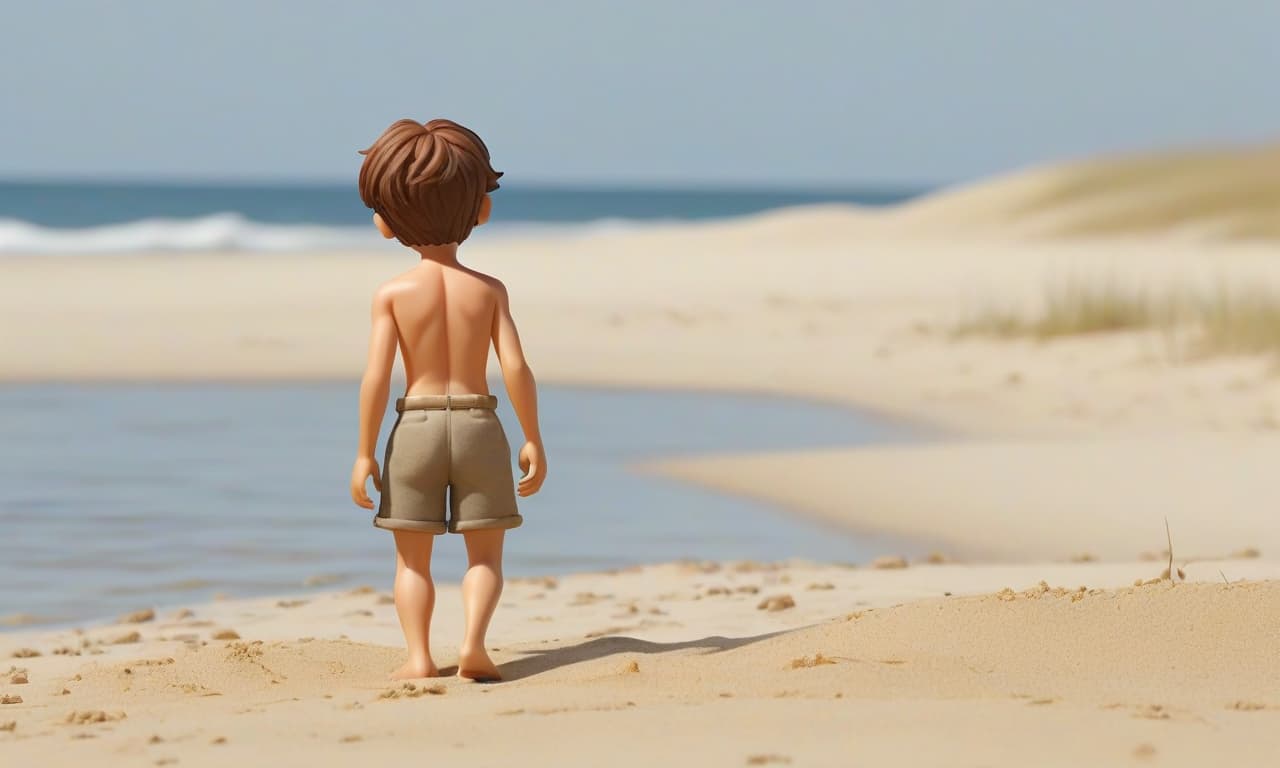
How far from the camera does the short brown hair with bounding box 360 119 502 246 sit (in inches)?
191

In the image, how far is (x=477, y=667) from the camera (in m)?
4.86

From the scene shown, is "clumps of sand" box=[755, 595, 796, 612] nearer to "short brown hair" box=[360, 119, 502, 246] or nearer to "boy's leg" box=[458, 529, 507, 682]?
"boy's leg" box=[458, 529, 507, 682]

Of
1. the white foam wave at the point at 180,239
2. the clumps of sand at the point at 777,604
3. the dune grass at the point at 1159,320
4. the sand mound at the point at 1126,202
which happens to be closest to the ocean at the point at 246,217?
the white foam wave at the point at 180,239

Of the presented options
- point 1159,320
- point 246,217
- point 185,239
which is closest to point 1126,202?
point 185,239

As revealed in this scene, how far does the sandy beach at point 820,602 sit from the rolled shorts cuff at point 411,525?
0.39 metres

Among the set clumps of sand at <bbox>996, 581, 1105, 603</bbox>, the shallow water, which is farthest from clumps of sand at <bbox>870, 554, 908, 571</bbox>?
clumps of sand at <bbox>996, 581, 1105, 603</bbox>

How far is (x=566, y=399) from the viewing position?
14.2 m

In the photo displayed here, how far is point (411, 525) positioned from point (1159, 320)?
530 inches

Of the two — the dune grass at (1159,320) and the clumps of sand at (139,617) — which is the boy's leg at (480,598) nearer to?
the clumps of sand at (139,617)

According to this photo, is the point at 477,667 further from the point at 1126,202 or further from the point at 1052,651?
the point at 1126,202

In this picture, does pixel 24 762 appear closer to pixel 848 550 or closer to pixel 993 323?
pixel 848 550

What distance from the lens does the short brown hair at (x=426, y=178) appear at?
4.86 meters

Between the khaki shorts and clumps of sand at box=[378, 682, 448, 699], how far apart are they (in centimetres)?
42

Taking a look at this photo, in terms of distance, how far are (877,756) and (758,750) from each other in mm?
241
